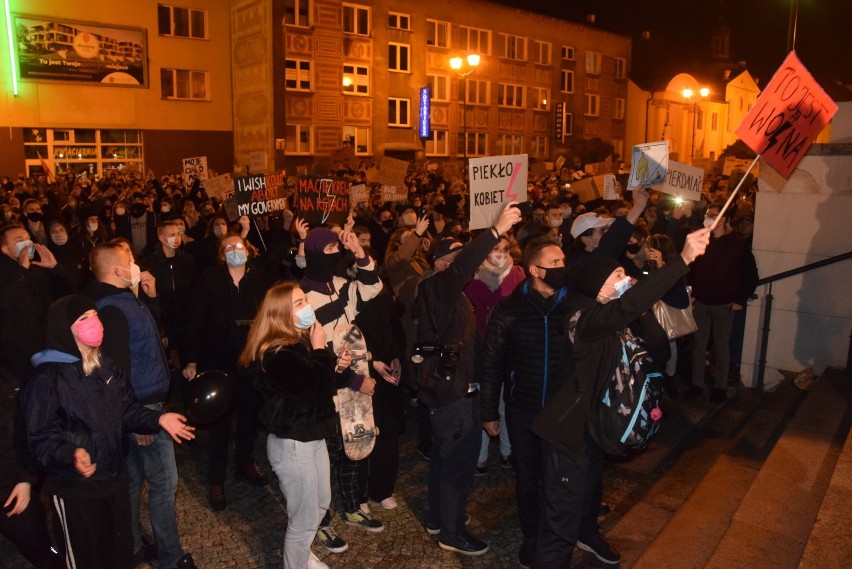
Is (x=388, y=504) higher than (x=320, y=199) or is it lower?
lower

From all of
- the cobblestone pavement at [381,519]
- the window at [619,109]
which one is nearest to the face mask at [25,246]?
the cobblestone pavement at [381,519]

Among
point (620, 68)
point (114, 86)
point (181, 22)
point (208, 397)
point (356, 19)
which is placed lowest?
point (208, 397)

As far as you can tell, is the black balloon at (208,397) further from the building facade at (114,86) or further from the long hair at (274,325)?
the building facade at (114,86)

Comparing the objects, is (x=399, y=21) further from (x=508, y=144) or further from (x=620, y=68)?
(x=620, y=68)

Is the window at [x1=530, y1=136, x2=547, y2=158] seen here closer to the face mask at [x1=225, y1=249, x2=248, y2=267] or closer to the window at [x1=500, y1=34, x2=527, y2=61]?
the window at [x1=500, y1=34, x2=527, y2=61]

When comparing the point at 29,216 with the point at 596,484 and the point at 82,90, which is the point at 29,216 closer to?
the point at 596,484

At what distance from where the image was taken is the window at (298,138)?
35531 mm

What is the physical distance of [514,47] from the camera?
45.5 metres

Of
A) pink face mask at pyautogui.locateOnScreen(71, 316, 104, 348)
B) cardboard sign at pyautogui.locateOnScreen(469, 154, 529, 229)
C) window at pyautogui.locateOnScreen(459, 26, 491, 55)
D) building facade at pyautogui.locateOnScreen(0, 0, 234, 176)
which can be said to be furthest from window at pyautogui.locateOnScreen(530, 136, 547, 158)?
pink face mask at pyautogui.locateOnScreen(71, 316, 104, 348)

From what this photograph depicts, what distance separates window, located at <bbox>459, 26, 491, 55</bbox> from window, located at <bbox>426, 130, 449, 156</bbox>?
5.07 meters

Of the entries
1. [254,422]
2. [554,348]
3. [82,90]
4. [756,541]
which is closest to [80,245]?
[254,422]

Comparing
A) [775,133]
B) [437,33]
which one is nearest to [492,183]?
[775,133]

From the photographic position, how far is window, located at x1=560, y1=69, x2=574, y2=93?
162ft

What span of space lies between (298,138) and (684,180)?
29020 millimetres
